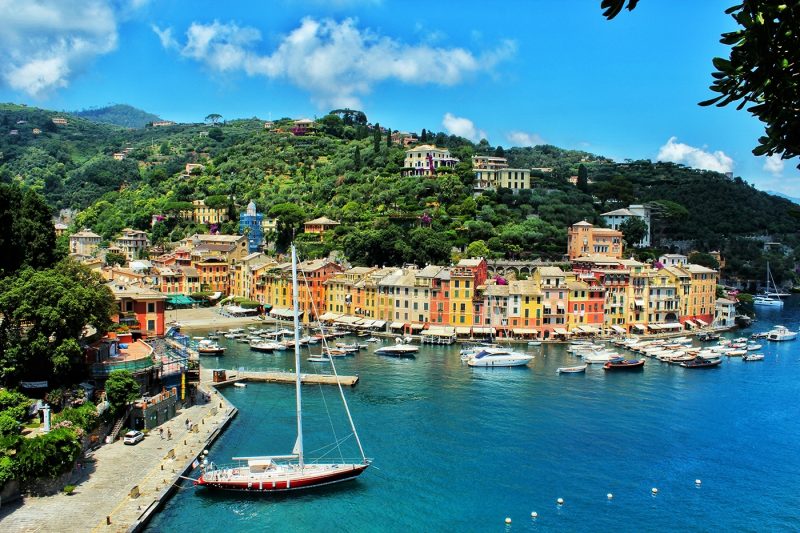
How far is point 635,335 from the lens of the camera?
57969 mm

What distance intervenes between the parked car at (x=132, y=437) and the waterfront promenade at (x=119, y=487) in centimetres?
21

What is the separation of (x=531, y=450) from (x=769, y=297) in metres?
68.9

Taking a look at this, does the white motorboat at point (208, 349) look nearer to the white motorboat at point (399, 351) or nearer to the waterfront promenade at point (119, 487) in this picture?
the white motorboat at point (399, 351)

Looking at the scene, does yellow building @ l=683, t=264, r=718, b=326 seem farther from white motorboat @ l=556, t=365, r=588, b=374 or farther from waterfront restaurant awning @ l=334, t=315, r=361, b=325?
waterfront restaurant awning @ l=334, t=315, r=361, b=325

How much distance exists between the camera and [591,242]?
71.6 metres

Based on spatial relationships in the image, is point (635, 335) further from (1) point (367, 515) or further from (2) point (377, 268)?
(1) point (367, 515)

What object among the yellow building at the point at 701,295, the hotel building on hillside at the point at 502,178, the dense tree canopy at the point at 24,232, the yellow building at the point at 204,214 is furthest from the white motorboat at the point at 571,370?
the yellow building at the point at 204,214

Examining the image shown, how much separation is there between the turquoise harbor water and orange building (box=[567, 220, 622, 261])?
90.8 ft

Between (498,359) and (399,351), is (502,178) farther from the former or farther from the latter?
(498,359)

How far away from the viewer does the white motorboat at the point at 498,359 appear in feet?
147

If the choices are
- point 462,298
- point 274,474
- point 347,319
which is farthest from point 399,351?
point 274,474

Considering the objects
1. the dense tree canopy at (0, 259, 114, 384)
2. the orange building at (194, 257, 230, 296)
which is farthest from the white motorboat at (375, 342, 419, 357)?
the orange building at (194, 257, 230, 296)

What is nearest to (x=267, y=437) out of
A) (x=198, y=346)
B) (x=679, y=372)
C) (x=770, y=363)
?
(x=198, y=346)

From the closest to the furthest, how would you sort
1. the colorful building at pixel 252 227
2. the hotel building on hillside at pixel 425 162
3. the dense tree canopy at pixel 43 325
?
the dense tree canopy at pixel 43 325
the colorful building at pixel 252 227
the hotel building on hillside at pixel 425 162
